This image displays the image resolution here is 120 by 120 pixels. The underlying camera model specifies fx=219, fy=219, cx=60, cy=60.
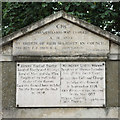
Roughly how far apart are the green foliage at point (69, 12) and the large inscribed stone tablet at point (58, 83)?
2.88m

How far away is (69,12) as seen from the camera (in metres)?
7.02

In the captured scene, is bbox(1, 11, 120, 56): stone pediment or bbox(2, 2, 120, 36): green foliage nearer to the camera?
bbox(1, 11, 120, 56): stone pediment

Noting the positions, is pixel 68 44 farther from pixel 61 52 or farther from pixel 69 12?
pixel 69 12

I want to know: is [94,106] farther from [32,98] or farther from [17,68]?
[17,68]

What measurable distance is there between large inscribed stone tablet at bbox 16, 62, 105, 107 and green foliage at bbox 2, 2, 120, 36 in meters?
2.88

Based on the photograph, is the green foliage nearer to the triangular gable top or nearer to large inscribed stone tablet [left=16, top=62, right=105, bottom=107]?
the triangular gable top

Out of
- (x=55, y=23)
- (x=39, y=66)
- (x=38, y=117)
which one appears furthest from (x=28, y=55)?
(x=38, y=117)

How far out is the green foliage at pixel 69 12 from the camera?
287 inches

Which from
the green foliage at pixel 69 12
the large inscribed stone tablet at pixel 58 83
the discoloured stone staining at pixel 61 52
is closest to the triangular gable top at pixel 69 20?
the discoloured stone staining at pixel 61 52

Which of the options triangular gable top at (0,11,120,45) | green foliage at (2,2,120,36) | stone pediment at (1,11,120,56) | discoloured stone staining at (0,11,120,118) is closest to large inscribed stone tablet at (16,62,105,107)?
discoloured stone staining at (0,11,120,118)

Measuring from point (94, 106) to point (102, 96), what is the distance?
0.27 metres

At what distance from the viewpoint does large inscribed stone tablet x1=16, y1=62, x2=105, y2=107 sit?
461 centimetres

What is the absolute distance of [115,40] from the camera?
15.0ft

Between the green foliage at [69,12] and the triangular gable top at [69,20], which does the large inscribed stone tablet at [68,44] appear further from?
the green foliage at [69,12]
